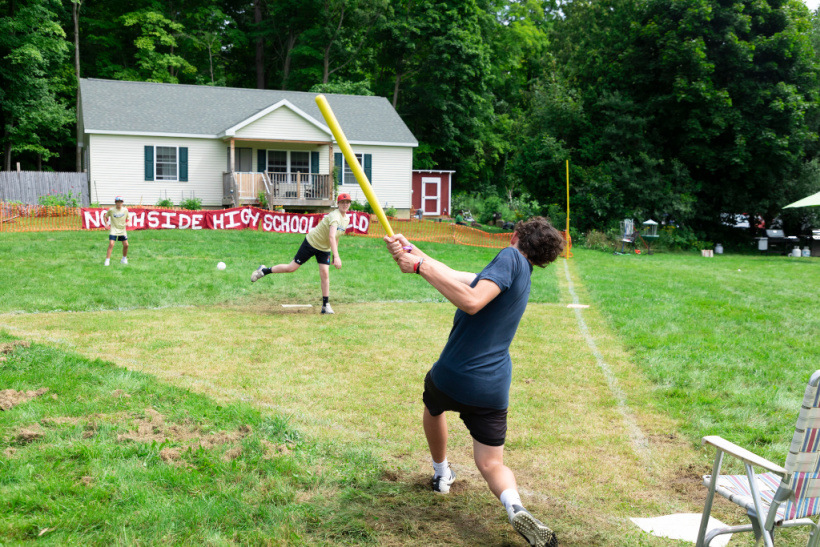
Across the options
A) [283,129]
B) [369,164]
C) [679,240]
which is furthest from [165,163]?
[679,240]

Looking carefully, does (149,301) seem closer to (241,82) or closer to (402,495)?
(402,495)

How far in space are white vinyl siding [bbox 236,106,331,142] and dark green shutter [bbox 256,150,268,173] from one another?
5.26 ft

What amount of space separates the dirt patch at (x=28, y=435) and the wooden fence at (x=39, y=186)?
2670cm

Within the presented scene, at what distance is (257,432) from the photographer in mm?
5180

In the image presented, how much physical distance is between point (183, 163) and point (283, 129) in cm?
481

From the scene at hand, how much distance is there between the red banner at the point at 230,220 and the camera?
23719mm

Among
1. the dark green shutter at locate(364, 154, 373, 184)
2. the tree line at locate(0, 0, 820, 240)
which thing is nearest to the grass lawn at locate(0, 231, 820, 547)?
the tree line at locate(0, 0, 820, 240)

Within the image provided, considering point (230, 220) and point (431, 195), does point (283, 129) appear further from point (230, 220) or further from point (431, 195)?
point (431, 195)

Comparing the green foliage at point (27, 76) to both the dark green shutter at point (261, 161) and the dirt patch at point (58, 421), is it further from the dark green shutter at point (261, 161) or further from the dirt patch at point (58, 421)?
the dirt patch at point (58, 421)

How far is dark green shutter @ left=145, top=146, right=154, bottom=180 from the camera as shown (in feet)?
98.0

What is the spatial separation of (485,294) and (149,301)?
352 inches

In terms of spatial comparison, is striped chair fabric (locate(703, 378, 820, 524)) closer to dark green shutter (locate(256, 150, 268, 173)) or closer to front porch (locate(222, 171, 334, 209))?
front porch (locate(222, 171, 334, 209))

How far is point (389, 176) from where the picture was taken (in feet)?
113

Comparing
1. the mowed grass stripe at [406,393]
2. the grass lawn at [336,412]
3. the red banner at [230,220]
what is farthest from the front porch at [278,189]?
the mowed grass stripe at [406,393]
